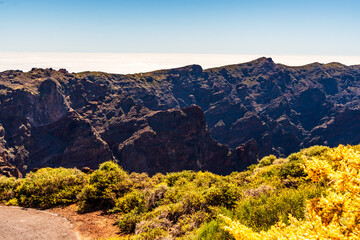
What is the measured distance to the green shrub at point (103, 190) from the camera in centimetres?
1462

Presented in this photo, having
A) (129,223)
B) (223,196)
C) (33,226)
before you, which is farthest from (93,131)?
(223,196)

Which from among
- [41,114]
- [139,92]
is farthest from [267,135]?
[41,114]

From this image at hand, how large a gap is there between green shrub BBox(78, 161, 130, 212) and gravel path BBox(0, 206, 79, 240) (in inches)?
68.1

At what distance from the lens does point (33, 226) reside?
1221cm

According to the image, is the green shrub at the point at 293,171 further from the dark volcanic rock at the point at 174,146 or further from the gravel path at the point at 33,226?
the dark volcanic rock at the point at 174,146

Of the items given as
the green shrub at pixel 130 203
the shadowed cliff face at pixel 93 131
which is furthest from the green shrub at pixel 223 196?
the shadowed cliff face at pixel 93 131

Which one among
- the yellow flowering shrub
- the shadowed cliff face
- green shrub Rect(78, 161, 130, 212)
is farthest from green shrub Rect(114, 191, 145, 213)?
the shadowed cliff face

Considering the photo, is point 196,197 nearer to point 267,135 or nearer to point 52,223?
point 52,223

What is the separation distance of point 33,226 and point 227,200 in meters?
9.26

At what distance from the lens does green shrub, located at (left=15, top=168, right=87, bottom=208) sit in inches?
605

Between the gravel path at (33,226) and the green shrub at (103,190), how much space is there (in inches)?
68.1

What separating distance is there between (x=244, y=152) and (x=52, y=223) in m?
103

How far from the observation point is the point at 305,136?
188 m

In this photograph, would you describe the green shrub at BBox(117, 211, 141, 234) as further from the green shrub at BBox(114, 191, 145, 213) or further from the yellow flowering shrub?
the yellow flowering shrub
